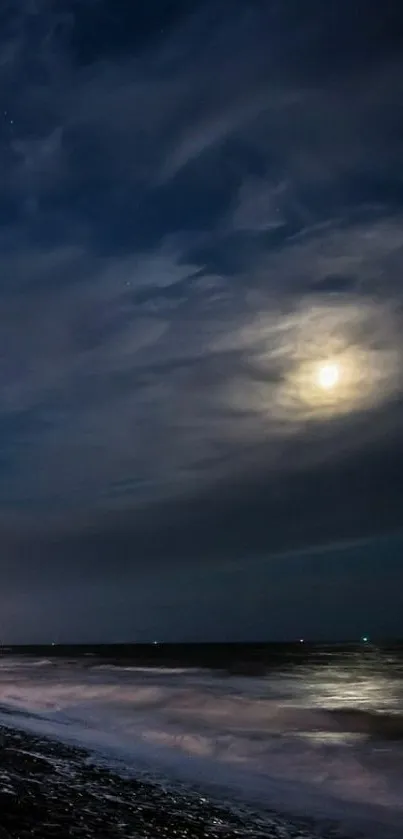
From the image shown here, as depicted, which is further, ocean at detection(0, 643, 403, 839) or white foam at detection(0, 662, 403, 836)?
white foam at detection(0, 662, 403, 836)

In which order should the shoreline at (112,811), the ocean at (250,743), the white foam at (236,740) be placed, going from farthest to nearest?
the white foam at (236,740)
the ocean at (250,743)
the shoreline at (112,811)

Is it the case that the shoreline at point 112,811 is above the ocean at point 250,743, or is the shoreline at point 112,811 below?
above

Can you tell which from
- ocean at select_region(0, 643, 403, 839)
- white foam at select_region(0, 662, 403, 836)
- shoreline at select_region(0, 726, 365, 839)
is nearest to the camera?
shoreline at select_region(0, 726, 365, 839)

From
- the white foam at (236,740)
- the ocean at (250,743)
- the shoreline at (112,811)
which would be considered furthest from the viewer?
the white foam at (236,740)

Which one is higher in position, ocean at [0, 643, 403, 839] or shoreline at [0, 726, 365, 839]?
shoreline at [0, 726, 365, 839]

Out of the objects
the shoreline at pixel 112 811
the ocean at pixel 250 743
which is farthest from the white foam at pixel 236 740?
the shoreline at pixel 112 811

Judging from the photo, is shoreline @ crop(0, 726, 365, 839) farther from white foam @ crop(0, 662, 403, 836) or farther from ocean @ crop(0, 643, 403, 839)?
white foam @ crop(0, 662, 403, 836)

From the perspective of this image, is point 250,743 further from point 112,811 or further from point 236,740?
point 112,811

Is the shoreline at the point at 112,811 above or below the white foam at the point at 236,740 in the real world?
above

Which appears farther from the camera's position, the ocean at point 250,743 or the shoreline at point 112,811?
the ocean at point 250,743

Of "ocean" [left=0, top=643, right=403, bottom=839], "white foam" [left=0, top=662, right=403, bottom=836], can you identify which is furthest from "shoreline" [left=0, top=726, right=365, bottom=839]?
"white foam" [left=0, top=662, right=403, bottom=836]

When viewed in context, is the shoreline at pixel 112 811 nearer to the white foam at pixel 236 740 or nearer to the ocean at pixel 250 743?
the ocean at pixel 250 743

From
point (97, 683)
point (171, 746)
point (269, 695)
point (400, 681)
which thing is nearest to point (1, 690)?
point (97, 683)

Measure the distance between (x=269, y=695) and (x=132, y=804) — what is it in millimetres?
31337
